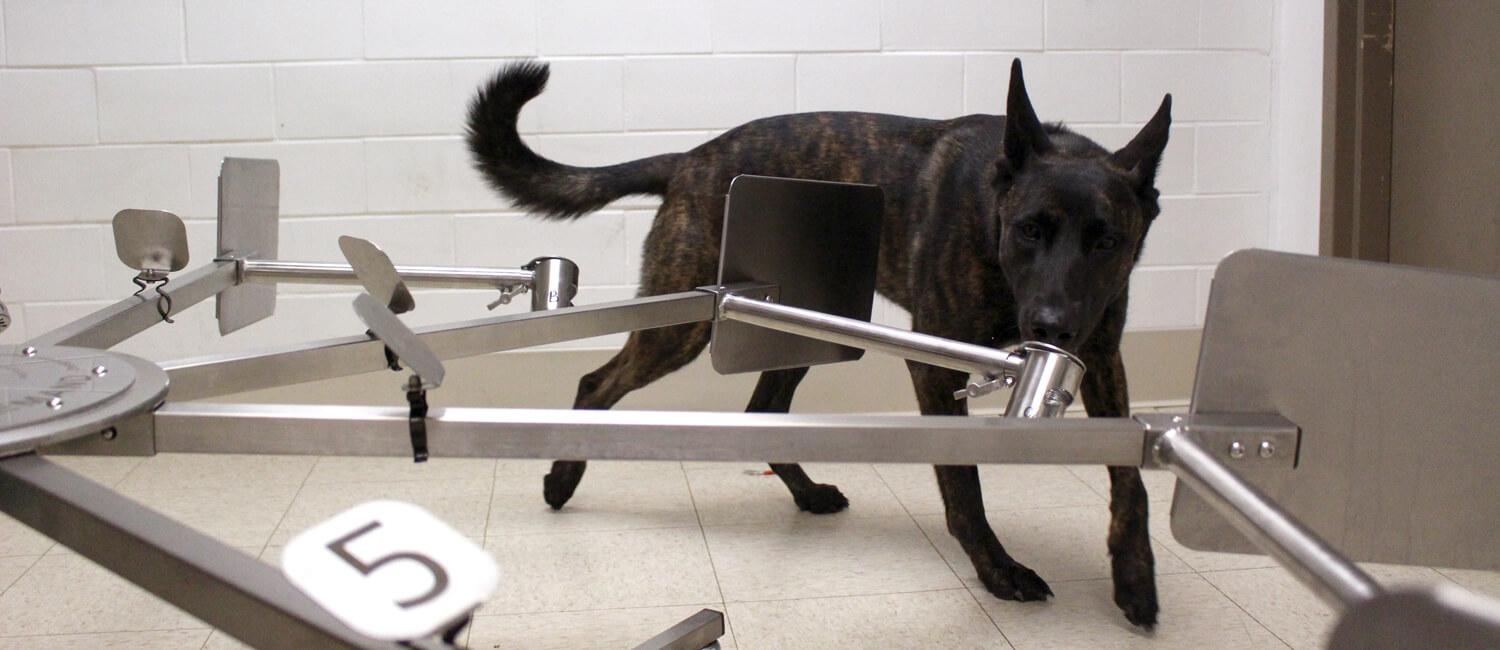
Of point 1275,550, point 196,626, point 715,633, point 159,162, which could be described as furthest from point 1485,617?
point 159,162

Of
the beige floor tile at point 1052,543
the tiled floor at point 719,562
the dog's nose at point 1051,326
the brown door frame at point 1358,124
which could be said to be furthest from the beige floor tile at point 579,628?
the brown door frame at point 1358,124

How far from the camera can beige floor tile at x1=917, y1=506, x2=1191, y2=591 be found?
1.98m

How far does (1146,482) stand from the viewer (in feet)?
8.27

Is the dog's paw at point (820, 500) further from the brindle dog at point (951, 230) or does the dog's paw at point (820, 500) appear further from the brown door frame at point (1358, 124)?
the brown door frame at point (1358, 124)

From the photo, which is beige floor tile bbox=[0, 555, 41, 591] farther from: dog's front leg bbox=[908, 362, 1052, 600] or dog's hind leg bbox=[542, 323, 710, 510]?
dog's front leg bbox=[908, 362, 1052, 600]

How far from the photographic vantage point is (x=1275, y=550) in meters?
0.61

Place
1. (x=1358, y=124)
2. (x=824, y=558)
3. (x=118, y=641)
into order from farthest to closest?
(x=1358, y=124), (x=824, y=558), (x=118, y=641)

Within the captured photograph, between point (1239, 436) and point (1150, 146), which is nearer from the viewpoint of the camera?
point (1239, 436)

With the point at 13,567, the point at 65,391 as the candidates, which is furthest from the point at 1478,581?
the point at 13,567

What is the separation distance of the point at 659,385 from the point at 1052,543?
4.15 ft

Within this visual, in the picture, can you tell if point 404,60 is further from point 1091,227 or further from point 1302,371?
point 1302,371

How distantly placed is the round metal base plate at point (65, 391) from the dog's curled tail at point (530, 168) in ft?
3.65

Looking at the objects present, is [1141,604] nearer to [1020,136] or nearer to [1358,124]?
[1020,136]

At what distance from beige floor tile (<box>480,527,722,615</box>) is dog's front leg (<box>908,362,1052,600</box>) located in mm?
443
